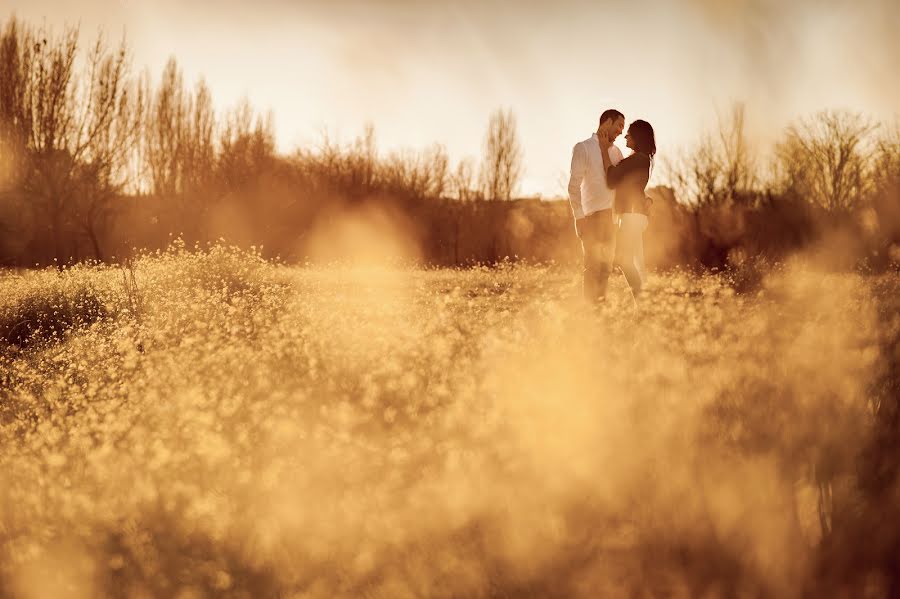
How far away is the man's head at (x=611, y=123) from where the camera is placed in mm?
7602

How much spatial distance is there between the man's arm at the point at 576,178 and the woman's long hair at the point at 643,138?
58 cm

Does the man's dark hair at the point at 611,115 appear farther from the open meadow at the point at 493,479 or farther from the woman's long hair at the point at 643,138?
the open meadow at the point at 493,479

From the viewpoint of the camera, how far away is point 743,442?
2.37 metres

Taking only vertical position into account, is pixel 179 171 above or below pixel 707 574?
above

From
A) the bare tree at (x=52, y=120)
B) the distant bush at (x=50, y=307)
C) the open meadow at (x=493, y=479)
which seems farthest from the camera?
the bare tree at (x=52, y=120)

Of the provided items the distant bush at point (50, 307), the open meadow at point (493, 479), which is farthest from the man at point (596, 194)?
the distant bush at point (50, 307)

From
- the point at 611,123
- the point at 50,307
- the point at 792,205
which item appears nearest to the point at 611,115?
the point at 611,123

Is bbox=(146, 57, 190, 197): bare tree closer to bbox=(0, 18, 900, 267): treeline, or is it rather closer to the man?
bbox=(0, 18, 900, 267): treeline

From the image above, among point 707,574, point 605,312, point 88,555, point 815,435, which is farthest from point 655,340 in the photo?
point 88,555

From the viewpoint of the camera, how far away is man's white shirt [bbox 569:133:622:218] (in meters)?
7.47

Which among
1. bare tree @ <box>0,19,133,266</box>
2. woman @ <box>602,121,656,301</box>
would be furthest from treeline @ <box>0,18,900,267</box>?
woman @ <box>602,121,656,301</box>

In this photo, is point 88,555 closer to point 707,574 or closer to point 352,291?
point 707,574

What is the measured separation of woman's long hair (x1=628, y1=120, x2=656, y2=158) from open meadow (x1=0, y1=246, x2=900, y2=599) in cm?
304

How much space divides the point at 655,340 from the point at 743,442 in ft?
7.68
